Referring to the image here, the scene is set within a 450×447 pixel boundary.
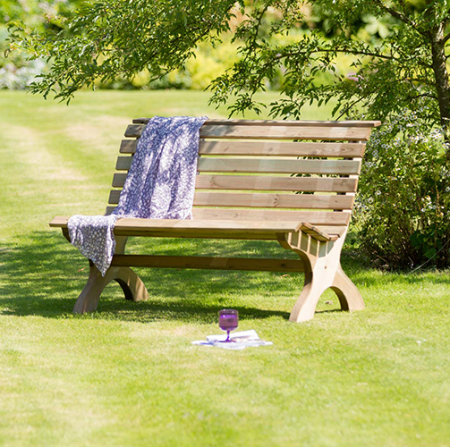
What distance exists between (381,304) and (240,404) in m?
2.28

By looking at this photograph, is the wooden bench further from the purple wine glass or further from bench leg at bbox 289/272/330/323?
the purple wine glass

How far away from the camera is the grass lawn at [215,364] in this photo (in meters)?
3.09

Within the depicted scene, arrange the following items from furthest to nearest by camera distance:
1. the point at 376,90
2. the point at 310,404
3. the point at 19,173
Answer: the point at 19,173
the point at 376,90
the point at 310,404

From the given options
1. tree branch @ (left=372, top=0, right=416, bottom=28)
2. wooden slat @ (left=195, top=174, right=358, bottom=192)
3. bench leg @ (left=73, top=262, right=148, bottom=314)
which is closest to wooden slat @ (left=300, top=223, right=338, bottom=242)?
wooden slat @ (left=195, top=174, right=358, bottom=192)

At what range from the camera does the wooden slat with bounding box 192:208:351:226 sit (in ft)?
17.2

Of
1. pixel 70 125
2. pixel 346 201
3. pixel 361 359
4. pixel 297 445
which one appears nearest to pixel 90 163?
pixel 70 125

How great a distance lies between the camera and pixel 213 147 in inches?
227

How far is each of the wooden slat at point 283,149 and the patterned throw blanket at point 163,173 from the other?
0.14m

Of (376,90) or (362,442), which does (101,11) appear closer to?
(376,90)

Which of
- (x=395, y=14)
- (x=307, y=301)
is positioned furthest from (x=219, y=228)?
(x=395, y=14)

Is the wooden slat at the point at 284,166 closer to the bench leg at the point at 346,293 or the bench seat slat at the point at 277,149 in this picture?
the bench seat slat at the point at 277,149

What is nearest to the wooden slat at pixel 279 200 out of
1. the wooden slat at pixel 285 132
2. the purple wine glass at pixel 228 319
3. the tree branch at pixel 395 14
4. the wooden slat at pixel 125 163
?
the wooden slat at pixel 285 132

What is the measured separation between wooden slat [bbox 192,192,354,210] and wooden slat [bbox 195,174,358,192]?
0.06m

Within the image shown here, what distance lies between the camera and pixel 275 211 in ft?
17.7
